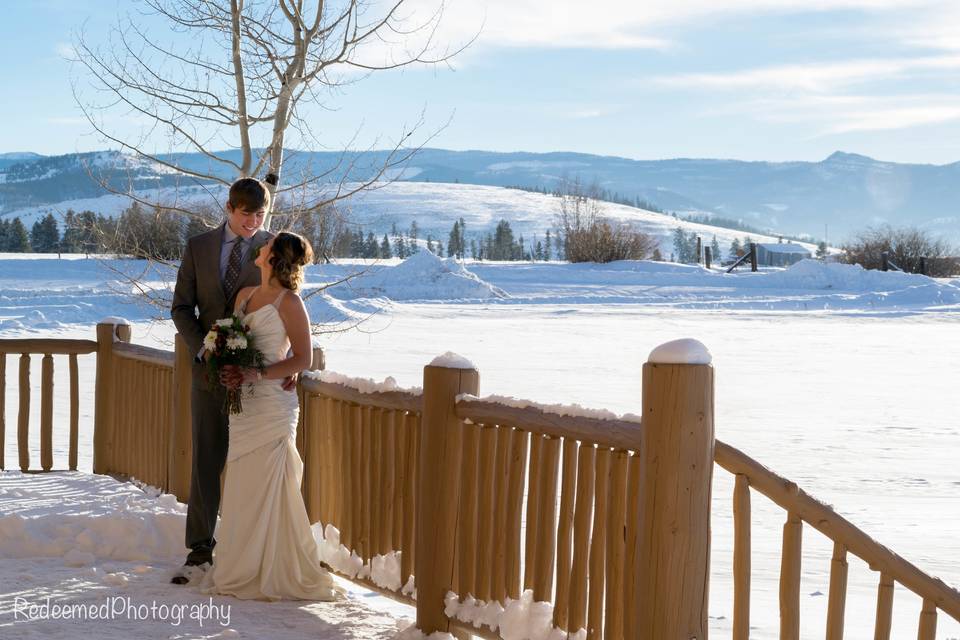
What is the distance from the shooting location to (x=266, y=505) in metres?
5.80

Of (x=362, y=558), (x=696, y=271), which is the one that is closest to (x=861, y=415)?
(x=362, y=558)

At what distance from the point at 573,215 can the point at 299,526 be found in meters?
51.2

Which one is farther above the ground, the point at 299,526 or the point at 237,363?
the point at 237,363

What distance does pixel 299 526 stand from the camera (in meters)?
5.88

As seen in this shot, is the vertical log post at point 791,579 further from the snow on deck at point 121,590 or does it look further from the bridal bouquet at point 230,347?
the bridal bouquet at point 230,347

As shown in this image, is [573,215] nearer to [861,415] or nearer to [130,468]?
[861,415]

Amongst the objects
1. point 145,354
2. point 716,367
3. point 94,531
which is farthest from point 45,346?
point 716,367

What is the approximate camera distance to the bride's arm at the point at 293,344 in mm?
5785

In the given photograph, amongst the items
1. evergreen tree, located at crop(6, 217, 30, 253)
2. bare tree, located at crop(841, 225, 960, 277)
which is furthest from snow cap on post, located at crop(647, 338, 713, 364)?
evergreen tree, located at crop(6, 217, 30, 253)

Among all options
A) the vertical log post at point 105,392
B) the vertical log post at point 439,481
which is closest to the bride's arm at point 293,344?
the vertical log post at point 439,481

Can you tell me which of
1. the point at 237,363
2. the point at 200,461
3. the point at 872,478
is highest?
the point at 237,363

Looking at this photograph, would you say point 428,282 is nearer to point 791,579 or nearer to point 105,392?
point 105,392

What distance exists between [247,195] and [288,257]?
54 cm

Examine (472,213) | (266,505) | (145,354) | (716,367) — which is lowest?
(716,367)
